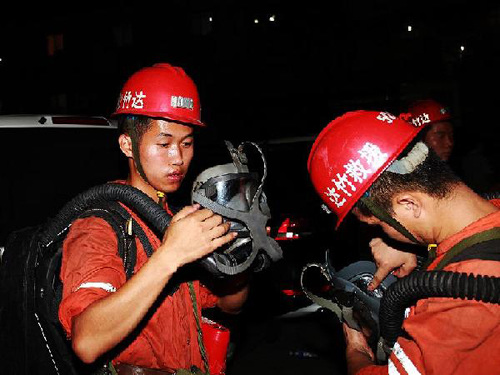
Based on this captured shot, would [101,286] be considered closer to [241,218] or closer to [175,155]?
[241,218]

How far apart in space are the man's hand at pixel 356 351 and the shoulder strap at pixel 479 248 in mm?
841

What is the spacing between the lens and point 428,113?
6051 millimetres

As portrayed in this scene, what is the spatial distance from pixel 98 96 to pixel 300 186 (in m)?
28.4

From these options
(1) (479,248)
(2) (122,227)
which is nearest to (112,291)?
(2) (122,227)

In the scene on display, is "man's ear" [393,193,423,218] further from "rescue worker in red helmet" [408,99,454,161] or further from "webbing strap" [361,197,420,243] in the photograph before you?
"rescue worker in red helmet" [408,99,454,161]

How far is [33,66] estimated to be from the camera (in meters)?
34.2

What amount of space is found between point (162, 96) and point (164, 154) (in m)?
0.38

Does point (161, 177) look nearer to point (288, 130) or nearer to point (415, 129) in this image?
point (415, 129)

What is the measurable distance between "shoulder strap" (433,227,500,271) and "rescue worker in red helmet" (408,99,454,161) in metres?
4.20

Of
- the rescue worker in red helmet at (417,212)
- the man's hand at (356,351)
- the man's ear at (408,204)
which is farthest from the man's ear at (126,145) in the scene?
the man's hand at (356,351)

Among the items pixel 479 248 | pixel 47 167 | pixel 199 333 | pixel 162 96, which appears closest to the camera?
pixel 479 248

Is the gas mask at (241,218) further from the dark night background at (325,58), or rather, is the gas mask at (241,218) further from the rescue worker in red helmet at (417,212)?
the dark night background at (325,58)

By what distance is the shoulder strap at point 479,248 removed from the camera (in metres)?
1.86

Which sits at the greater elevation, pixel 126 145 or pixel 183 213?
pixel 126 145
